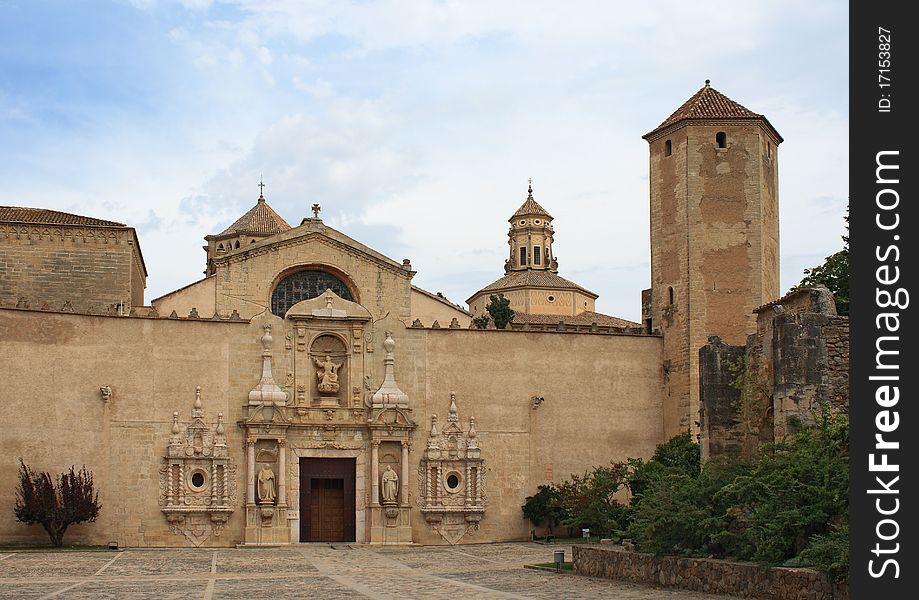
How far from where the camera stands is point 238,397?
33.9m

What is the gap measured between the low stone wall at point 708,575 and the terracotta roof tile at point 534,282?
50.1 meters

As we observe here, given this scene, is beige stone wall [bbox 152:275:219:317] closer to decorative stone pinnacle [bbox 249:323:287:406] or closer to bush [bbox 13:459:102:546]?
decorative stone pinnacle [bbox 249:323:287:406]

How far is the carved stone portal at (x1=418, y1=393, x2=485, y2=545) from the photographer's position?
34469mm

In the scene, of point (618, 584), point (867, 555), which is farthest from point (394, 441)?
point (867, 555)

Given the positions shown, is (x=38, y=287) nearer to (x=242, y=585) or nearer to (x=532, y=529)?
(x=532, y=529)

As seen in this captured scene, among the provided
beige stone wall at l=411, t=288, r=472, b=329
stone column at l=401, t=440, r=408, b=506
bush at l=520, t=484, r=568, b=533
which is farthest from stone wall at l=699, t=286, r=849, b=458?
beige stone wall at l=411, t=288, r=472, b=329

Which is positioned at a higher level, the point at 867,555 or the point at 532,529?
the point at 867,555

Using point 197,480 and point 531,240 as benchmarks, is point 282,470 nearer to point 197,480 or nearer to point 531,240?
point 197,480

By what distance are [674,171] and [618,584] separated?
735 inches

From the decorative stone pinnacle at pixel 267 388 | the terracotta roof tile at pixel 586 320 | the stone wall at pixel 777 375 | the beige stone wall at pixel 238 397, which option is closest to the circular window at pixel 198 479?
the beige stone wall at pixel 238 397

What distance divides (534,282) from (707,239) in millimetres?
37154

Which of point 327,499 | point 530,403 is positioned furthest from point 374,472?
point 530,403

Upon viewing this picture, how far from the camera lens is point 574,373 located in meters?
36.0

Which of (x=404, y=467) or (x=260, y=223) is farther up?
(x=260, y=223)
